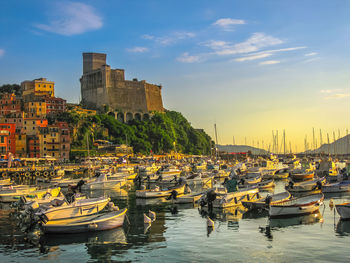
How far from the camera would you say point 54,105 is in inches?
4210

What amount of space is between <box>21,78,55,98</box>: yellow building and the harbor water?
91.4 metres

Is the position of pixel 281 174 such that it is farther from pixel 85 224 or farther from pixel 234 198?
pixel 85 224

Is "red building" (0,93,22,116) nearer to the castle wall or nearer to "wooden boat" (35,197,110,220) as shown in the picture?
the castle wall

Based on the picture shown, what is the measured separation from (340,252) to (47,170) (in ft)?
202

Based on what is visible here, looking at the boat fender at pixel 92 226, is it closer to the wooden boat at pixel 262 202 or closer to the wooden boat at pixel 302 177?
the wooden boat at pixel 262 202

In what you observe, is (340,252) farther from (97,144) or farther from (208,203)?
(97,144)

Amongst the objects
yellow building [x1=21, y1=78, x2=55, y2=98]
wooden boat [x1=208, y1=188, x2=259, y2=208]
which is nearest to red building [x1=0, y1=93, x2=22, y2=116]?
yellow building [x1=21, y1=78, x2=55, y2=98]

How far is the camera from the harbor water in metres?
18.0

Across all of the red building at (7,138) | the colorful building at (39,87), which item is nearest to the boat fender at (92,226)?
the red building at (7,138)

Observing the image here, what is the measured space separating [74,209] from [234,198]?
13.1 metres

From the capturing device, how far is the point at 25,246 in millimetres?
20141

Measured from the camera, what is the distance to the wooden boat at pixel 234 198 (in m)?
29.8

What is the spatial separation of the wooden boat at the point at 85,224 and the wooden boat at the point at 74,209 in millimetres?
303

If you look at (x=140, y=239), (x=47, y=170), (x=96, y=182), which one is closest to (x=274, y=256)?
(x=140, y=239)
